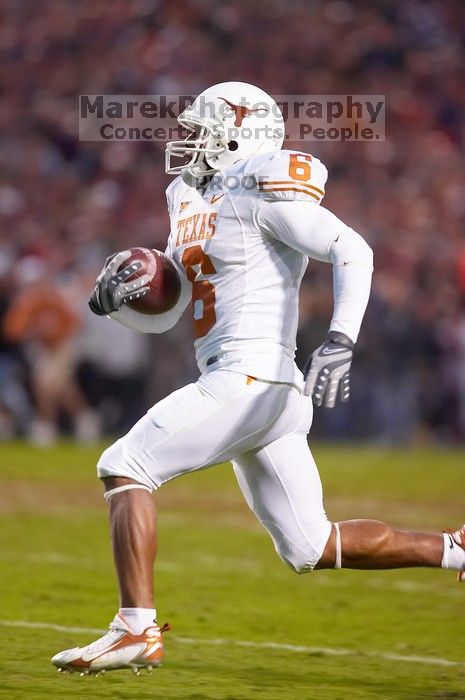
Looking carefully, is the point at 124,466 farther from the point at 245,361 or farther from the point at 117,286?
the point at 117,286

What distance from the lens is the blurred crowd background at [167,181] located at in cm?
1223

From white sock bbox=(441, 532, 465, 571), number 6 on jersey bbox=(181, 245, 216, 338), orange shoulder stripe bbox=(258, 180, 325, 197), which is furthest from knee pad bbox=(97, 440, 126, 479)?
white sock bbox=(441, 532, 465, 571)

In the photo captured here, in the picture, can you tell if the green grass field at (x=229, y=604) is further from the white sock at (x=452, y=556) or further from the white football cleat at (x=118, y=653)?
the white sock at (x=452, y=556)

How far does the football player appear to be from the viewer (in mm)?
3469

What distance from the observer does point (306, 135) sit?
12.4m

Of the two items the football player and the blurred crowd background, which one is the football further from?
the blurred crowd background

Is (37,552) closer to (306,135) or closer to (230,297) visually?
(230,297)

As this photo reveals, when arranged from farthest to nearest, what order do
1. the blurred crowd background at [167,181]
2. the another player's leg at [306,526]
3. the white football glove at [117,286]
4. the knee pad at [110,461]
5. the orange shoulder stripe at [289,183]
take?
the blurred crowd background at [167,181]
the white football glove at [117,286]
the another player's leg at [306,526]
the orange shoulder stripe at [289,183]
the knee pad at [110,461]

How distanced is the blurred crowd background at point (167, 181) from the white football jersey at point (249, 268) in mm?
8177

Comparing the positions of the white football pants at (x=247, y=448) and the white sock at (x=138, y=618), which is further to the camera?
the white football pants at (x=247, y=448)

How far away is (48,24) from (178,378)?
4370 mm

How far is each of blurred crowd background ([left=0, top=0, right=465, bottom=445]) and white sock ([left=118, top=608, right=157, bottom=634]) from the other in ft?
28.1

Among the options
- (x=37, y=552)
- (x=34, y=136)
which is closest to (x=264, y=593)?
(x=37, y=552)

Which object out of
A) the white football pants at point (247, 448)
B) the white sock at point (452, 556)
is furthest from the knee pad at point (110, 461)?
the white sock at point (452, 556)
